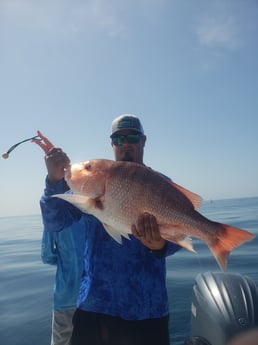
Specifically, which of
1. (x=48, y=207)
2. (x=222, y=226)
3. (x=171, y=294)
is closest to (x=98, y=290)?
(x=48, y=207)

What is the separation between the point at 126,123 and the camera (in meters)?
3.21

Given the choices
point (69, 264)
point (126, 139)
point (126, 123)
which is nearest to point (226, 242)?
point (126, 139)

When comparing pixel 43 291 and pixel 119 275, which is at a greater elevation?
pixel 119 275

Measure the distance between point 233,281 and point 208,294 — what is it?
424 millimetres

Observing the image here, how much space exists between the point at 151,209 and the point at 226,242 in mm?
699

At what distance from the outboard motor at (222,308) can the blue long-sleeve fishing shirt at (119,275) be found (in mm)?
1228

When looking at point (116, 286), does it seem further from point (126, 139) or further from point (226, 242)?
point (126, 139)

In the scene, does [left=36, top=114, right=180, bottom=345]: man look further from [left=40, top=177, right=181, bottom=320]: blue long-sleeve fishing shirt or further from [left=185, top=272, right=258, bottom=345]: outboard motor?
[left=185, top=272, right=258, bottom=345]: outboard motor

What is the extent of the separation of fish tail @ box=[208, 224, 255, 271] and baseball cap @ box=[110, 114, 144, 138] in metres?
1.46

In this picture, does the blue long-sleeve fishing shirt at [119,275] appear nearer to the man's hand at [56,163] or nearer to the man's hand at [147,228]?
the man's hand at [56,163]

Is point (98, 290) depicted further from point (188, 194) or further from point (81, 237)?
point (81, 237)

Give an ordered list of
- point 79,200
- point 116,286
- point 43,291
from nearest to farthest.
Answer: point 79,200 → point 116,286 → point 43,291

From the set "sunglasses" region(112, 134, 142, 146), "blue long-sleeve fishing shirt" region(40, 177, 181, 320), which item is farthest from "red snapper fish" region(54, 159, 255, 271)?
"sunglasses" region(112, 134, 142, 146)

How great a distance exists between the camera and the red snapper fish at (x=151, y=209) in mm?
2383
